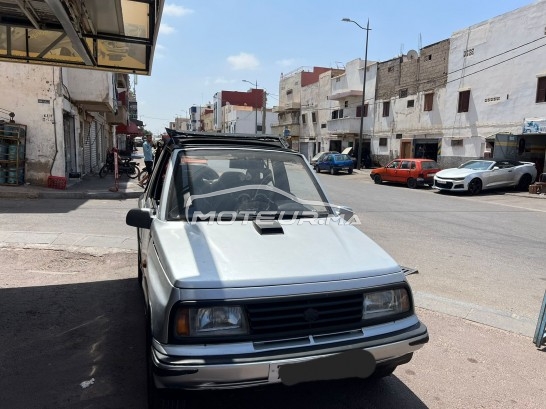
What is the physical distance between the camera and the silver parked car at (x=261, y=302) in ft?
6.95

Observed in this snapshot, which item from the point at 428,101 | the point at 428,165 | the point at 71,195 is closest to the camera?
the point at 71,195

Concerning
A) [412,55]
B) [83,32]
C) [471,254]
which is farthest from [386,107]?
[83,32]

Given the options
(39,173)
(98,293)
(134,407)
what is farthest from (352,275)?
(39,173)

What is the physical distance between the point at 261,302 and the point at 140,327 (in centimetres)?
221

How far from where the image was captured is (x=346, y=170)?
29688 mm

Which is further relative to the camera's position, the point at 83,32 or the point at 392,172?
the point at 392,172

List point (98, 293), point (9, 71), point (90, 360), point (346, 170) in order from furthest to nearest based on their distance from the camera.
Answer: point (346, 170)
point (9, 71)
point (98, 293)
point (90, 360)

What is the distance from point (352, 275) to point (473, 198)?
54.3 ft

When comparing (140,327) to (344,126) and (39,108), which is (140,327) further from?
(344,126)

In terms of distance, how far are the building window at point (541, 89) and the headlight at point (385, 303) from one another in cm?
2194

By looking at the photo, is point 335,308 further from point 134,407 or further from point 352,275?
point 134,407

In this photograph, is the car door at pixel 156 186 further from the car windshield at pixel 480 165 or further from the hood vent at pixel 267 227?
the car windshield at pixel 480 165

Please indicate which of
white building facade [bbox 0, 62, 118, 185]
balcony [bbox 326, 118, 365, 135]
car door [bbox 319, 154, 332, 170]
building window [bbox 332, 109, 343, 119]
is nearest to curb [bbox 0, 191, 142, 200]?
white building facade [bbox 0, 62, 118, 185]

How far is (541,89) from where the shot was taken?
A: 65.2ft
